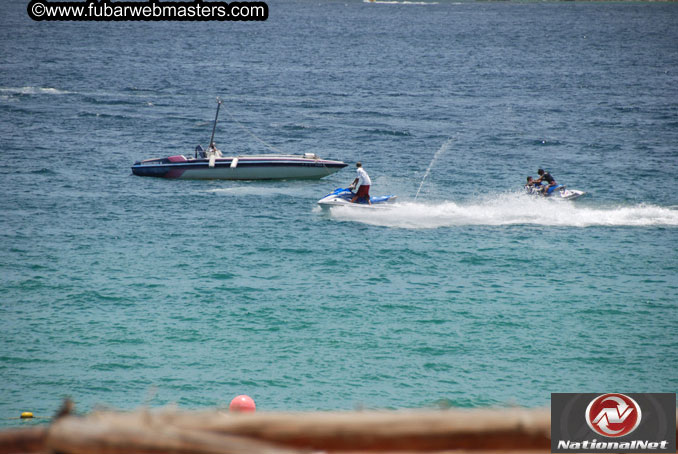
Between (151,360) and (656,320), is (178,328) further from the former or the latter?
(656,320)

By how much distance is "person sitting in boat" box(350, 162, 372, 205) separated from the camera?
36.5 m

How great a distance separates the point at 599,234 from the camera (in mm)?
36688

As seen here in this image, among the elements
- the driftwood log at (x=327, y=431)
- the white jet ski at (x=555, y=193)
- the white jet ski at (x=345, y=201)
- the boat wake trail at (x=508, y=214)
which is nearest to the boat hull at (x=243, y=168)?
the boat wake trail at (x=508, y=214)

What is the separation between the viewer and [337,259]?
32562 millimetres

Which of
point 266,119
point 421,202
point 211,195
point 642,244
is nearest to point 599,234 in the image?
point 642,244

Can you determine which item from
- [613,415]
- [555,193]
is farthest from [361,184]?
[613,415]

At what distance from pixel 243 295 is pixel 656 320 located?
15.0 metres

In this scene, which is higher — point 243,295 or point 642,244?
point 642,244

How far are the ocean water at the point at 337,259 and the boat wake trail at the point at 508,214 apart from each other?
0.17 meters

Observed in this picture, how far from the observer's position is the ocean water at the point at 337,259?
840 inches

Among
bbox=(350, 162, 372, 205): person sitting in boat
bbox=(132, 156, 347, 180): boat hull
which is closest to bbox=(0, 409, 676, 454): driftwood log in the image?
bbox=(350, 162, 372, 205): person sitting in boat

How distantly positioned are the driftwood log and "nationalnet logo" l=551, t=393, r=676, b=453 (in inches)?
21.1

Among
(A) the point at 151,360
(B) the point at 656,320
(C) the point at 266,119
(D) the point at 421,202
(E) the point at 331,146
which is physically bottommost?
(A) the point at 151,360

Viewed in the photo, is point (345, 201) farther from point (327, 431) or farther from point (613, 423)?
point (327, 431)
